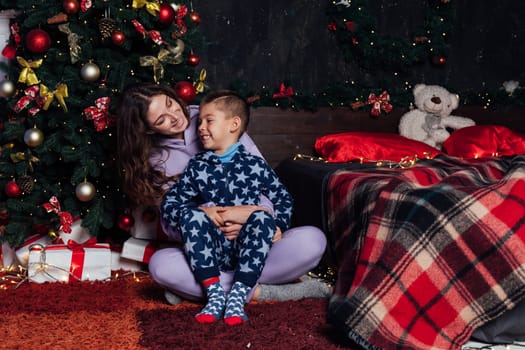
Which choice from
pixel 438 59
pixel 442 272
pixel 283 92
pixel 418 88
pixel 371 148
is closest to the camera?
pixel 442 272

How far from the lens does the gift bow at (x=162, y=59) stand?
8.50 feet

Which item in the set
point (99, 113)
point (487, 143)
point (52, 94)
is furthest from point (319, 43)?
point (52, 94)

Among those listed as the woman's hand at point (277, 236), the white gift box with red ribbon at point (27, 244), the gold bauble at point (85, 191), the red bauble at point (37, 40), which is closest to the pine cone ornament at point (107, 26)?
the red bauble at point (37, 40)

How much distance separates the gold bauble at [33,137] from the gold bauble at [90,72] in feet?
1.02

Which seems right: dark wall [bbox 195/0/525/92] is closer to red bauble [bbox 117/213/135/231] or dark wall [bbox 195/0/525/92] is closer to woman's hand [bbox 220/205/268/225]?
red bauble [bbox 117/213/135/231]

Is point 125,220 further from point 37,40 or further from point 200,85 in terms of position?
point 37,40

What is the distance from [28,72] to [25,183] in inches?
18.7

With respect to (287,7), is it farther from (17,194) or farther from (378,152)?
(17,194)

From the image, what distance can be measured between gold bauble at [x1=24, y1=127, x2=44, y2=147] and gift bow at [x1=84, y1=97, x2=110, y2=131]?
0.24 meters

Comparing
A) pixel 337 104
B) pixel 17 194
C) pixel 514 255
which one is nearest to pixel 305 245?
pixel 514 255

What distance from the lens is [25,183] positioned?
2.60m

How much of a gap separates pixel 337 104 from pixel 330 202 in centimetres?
146

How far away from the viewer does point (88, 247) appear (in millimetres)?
2660

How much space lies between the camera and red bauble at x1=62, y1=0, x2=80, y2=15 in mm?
2471
